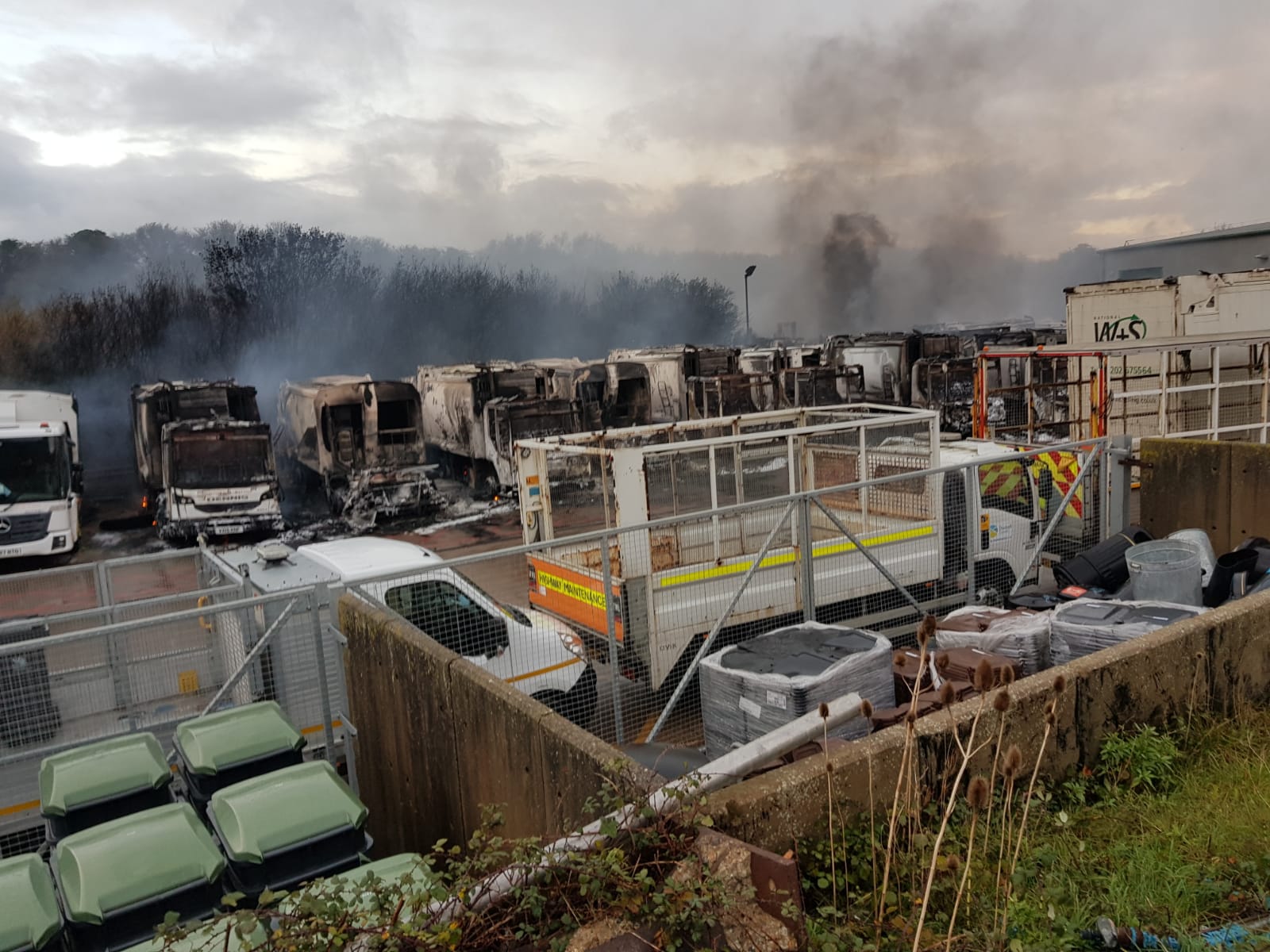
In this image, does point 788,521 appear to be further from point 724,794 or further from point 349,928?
point 349,928

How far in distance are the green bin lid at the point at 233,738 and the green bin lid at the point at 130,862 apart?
813 mm

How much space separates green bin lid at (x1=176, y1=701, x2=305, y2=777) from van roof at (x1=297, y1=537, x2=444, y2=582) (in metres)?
1.95

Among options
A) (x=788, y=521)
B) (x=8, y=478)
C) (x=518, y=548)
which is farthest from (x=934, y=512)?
(x=8, y=478)

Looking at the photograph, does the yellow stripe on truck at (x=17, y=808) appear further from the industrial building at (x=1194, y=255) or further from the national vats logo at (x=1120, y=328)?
the industrial building at (x=1194, y=255)

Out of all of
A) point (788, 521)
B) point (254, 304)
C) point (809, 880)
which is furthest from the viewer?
point (254, 304)

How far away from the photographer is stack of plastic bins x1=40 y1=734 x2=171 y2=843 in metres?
4.66

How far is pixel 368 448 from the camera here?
20.2 metres

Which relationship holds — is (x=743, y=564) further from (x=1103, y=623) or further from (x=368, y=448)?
(x=368, y=448)

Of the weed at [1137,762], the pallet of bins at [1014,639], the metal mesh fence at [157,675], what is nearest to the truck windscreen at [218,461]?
the metal mesh fence at [157,675]

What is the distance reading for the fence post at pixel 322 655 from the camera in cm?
574

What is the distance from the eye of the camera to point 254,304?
177 ft

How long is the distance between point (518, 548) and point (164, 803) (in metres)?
2.51

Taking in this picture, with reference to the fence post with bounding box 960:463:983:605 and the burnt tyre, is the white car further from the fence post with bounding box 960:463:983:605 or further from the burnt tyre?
the fence post with bounding box 960:463:983:605

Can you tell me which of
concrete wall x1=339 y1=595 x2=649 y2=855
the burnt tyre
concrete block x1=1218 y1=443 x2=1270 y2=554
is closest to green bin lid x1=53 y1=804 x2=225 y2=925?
concrete wall x1=339 y1=595 x2=649 y2=855
